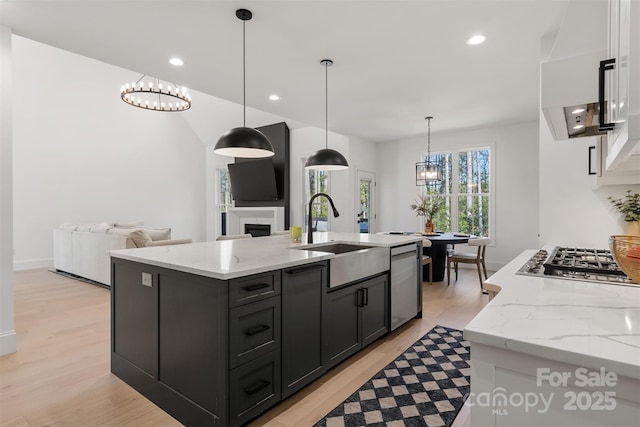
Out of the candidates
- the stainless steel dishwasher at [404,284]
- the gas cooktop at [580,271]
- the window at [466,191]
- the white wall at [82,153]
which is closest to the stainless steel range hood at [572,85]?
the gas cooktop at [580,271]

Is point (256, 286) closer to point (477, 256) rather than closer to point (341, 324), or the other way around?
point (341, 324)

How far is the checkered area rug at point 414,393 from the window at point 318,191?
4669 millimetres

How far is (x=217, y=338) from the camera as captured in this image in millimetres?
1660

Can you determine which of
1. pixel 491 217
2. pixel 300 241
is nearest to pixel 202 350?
pixel 300 241

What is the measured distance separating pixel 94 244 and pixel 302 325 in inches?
180

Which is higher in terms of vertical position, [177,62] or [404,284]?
[177,62]

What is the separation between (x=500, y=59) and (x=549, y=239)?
6.07 ft

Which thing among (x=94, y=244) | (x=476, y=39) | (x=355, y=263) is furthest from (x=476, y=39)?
(x=94, y=244)

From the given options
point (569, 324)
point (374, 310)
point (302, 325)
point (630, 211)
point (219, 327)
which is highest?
point (630, 211)

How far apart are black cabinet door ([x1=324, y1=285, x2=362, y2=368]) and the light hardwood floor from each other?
13 cm

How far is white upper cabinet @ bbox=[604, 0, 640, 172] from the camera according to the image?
2.31ft

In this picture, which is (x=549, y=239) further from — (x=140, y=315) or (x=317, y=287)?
(x=140, y=315)

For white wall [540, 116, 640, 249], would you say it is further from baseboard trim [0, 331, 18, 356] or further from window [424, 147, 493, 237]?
baseboard trim [0, 331, 18, 356]

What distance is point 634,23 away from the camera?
0.72m
